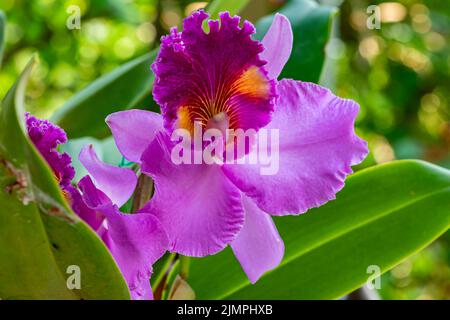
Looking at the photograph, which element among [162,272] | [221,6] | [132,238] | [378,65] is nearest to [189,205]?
[132,238]

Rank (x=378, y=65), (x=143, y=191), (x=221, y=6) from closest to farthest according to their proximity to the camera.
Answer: (x=143, y=191), (x=221, y=6), (x=378, y=65)

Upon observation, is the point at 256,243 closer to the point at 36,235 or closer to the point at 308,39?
the point at 36,235

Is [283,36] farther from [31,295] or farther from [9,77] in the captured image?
[9,77]

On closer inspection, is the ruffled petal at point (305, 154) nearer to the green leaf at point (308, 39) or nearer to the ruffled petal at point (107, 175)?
the ruffled petal at point (107, 175)

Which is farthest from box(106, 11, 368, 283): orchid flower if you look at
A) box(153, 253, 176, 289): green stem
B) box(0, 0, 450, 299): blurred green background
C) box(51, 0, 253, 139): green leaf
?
box(0, 0, 450, 299): blurred green background

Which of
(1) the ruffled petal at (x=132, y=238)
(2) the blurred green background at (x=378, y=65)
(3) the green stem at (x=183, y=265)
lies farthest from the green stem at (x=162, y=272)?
(2) the blurred green background at (x=378, y=65)
